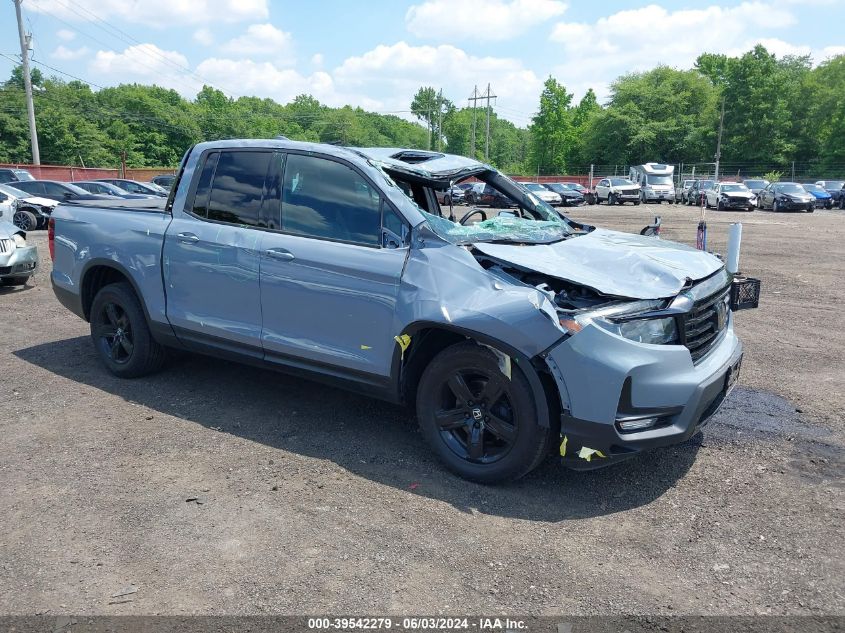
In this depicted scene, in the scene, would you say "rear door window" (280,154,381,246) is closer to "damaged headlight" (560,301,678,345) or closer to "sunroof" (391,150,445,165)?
"sunroof" (391,150,445,165)

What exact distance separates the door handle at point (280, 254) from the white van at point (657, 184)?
41.7 m

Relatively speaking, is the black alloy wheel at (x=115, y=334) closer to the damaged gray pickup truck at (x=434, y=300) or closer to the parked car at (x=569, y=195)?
the damaged gray pickup truck at (x=434, y=300)

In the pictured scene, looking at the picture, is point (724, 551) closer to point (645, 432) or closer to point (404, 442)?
point (645, 432)

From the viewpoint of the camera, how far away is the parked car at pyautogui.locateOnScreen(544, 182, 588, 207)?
129 feet

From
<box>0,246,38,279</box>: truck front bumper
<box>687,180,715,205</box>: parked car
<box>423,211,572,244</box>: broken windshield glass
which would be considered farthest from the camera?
<box>687,180,715,205</box>: parked car

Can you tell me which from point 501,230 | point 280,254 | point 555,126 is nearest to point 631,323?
point 501,230

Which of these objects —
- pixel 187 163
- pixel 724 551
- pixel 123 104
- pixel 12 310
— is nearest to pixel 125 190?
pixel 12 310

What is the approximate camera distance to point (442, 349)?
13.2 ft

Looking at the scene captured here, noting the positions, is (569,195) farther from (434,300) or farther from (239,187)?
(434,300)

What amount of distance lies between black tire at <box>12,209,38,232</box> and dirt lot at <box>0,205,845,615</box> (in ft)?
55.3

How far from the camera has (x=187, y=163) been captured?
17.3 ft

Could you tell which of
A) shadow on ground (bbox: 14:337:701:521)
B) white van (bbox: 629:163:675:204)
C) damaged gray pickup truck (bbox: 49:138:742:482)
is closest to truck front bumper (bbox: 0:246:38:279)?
shadow on ground (bbox: 14:337:701:521)

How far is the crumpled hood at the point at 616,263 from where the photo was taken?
3.62m

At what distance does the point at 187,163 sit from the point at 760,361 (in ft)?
17.6
